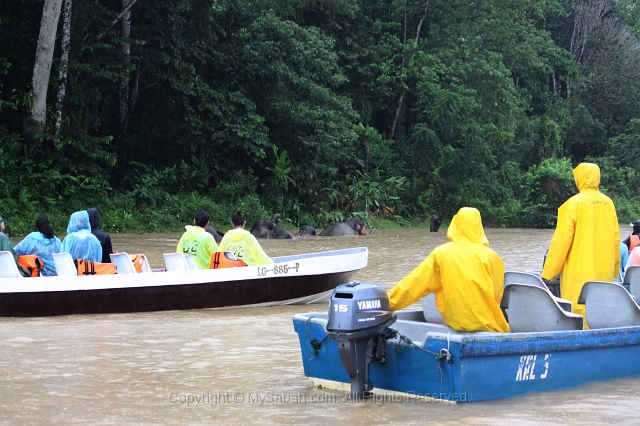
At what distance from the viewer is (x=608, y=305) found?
7.17 metres

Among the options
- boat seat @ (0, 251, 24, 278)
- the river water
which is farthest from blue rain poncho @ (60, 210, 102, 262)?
the river water

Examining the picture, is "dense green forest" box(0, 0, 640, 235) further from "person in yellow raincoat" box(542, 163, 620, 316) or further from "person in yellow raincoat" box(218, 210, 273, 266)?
"person in yellow raincoat" box(542, 163, 620, 316)

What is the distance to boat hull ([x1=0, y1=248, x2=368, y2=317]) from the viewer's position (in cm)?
998

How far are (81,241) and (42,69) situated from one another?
41.3ft

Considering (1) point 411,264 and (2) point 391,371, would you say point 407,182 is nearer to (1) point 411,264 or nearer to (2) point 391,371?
(1) point 411,264

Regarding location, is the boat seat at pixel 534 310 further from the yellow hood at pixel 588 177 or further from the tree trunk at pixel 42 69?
the tree trunk at pixel 42 69

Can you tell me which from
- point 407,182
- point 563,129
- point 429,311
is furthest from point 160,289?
point 563,129

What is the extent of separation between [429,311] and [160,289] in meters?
4.45

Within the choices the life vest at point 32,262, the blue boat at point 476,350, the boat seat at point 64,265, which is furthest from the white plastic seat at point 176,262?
the blue boat at point 476,350

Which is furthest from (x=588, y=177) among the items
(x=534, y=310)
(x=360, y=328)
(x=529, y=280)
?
(x=360, y=328)

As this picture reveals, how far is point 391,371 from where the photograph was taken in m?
6.15

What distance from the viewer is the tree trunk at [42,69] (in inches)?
829

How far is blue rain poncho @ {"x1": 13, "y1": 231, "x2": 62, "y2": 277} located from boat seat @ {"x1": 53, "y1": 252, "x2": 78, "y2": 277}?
17.1 inches

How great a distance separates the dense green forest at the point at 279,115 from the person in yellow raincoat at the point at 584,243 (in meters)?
15.8
